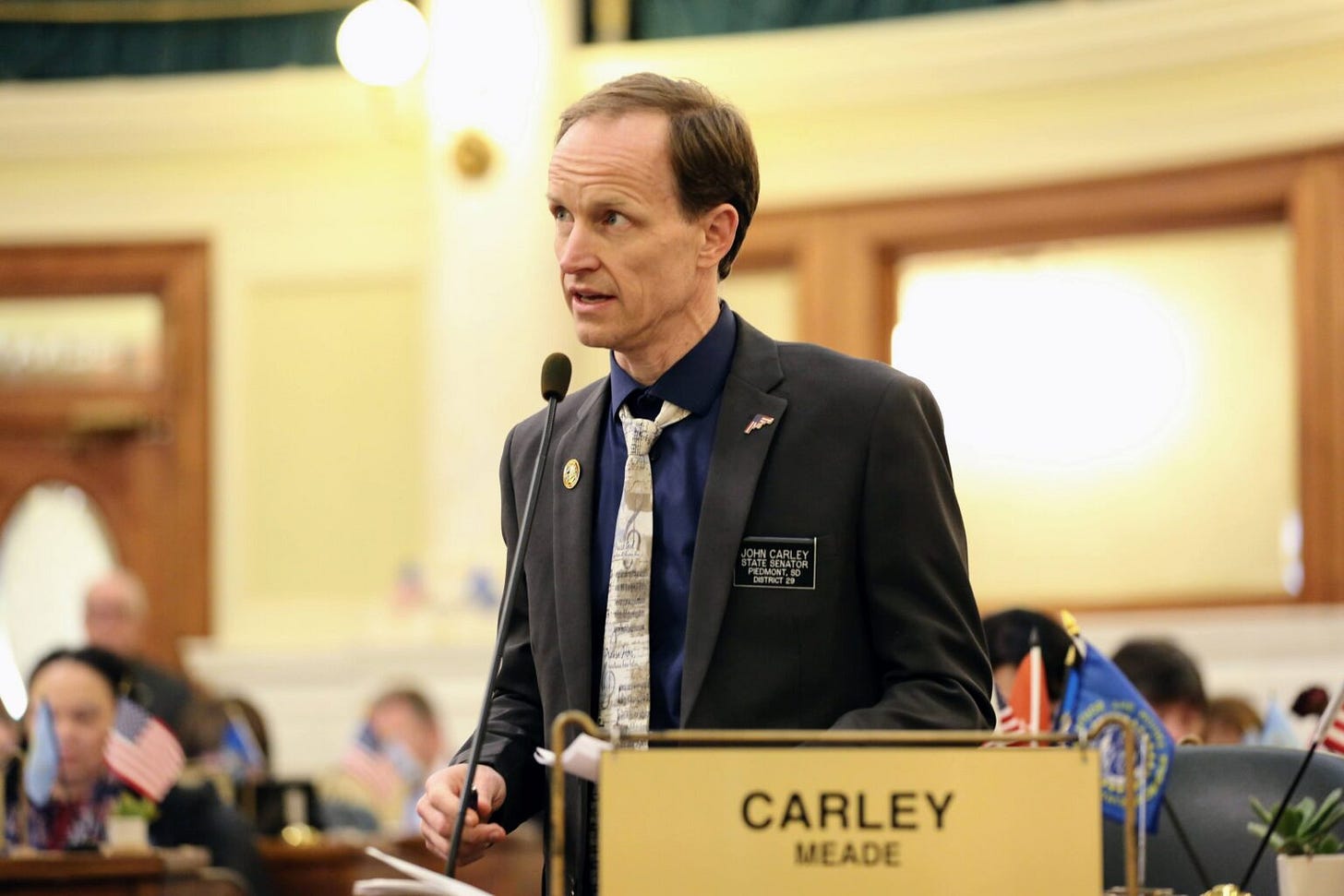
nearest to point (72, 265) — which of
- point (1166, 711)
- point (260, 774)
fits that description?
point (260, 774)

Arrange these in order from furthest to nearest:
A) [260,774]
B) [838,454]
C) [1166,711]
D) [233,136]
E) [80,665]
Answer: [233,136] < [260,774] < [80,665] < [1166,711] < [838,454]

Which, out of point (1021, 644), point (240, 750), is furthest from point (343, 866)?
point (1021, 644)

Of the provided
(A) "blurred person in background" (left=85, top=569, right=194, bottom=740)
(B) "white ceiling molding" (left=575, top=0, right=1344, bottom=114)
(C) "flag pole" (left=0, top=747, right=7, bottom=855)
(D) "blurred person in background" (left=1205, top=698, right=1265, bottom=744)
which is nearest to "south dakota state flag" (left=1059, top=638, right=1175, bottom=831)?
(D) "blurred person in background" (left=1205, top=698, right=1265, bottom=744)

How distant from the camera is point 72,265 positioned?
9.52m

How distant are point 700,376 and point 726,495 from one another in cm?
19

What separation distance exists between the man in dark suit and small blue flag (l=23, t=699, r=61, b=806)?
3.61 m

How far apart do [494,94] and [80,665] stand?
11.0 ft

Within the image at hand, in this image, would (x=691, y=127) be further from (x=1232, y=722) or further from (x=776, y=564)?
(x=1232, y=722)

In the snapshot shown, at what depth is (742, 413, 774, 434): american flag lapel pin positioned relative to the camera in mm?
2326

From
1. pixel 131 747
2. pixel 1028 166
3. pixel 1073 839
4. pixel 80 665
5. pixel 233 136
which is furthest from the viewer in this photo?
pixel 233 136

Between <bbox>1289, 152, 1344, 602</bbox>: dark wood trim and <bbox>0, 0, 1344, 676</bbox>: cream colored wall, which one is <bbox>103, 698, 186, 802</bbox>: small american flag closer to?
<bbox>0, 0, 1344, 676</bbox>: cream colored wall

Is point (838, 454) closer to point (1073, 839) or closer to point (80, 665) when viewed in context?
point (1073, 839)

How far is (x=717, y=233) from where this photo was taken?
241 cm

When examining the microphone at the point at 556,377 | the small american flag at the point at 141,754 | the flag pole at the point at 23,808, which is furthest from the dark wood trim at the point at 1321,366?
the microphone at the point at 556,377
